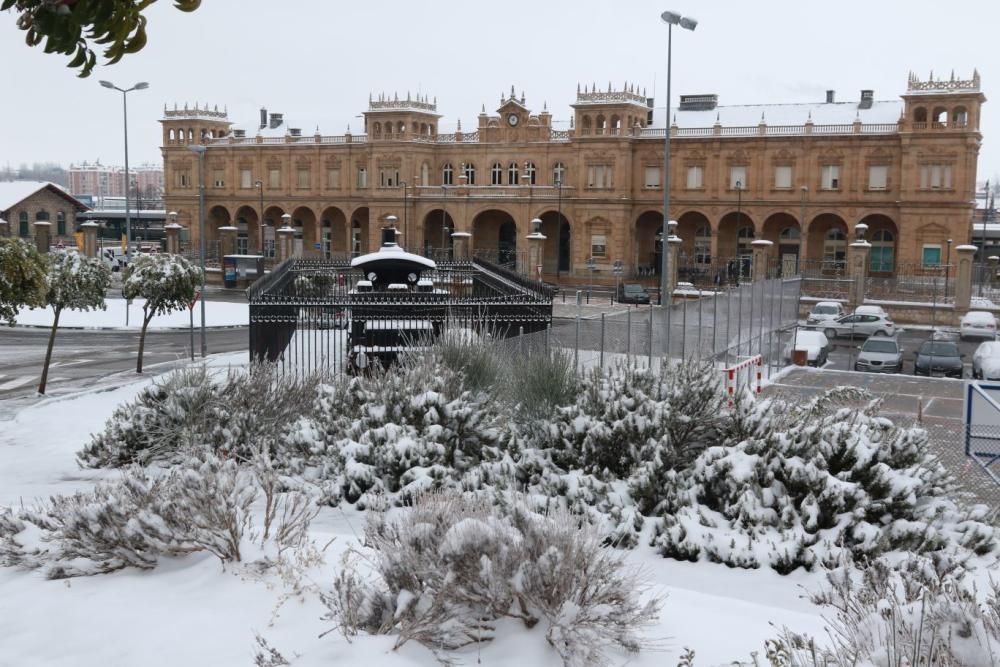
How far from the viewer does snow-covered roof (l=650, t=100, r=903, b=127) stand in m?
56.6

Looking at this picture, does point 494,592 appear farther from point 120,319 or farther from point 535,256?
point 535,256

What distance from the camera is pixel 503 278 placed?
24234 mm

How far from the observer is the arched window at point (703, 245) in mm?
61188

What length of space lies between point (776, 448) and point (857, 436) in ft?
2.42

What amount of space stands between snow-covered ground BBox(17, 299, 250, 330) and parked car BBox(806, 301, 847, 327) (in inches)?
880

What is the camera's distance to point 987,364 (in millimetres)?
26750

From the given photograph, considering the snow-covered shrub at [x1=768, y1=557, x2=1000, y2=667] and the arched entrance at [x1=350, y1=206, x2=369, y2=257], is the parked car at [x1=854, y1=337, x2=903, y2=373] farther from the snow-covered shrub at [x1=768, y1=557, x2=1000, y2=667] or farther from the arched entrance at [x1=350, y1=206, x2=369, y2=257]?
the arched entrance at [x1=350, y1=206, x2=369, y2=257]

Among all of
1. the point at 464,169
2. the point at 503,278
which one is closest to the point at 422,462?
the point at 503,278

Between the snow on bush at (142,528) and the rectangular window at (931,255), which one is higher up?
the rectangular window at (931,255)

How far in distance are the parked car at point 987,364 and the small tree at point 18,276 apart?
22.8m

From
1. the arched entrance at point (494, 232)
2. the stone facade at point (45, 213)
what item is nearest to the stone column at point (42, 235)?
the stone facade at point (45, 213)

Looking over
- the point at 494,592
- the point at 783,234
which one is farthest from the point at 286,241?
the point at 494,592

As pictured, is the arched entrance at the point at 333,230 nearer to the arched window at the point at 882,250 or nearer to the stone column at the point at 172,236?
the stone column at the point at 172,236

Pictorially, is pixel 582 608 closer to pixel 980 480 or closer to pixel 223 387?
pixel 223 387
